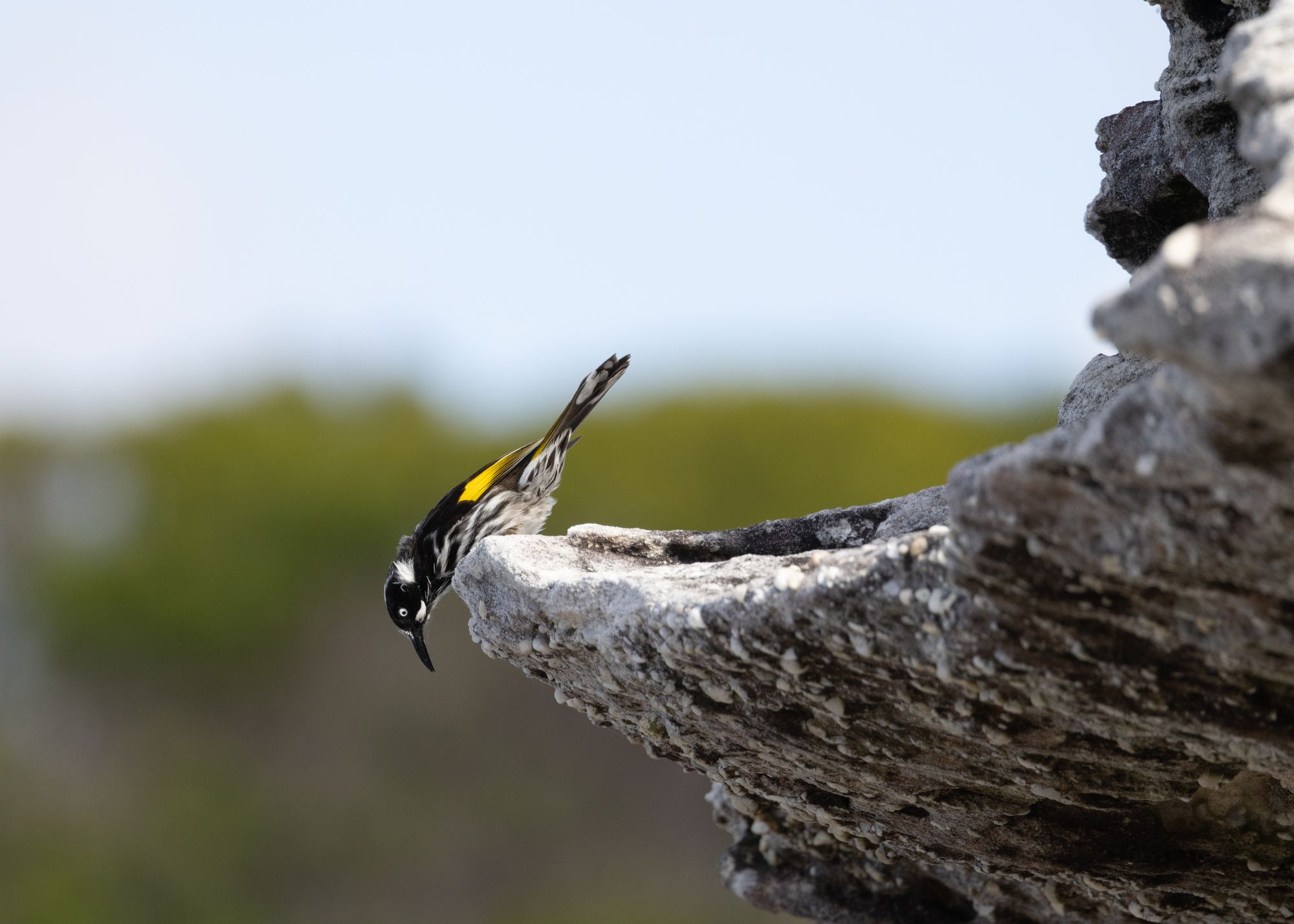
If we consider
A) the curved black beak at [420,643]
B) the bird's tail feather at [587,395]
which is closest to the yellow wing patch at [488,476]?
the bird's tail feather at [587,395]

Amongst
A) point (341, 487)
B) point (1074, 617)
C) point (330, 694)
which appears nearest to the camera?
point (1074, 617)

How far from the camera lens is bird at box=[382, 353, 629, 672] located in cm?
738

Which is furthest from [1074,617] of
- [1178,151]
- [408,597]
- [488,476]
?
[488,476]

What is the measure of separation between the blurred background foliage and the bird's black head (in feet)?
46.3

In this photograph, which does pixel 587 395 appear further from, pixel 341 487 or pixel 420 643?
pixel 341 487

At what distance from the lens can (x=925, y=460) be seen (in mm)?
25125

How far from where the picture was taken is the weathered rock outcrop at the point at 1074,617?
1.88m

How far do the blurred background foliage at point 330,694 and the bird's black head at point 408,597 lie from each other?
1410cm

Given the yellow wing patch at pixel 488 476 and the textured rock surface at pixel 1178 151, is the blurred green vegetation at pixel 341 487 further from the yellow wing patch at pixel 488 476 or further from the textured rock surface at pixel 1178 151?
the textured rock surface at pixel 1178 151

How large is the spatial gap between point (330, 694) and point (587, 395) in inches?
839

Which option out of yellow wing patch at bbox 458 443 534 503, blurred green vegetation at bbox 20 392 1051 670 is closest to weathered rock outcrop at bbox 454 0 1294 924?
yellow wing patch at bbox 458 443 534 503

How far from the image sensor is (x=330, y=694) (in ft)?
88.9

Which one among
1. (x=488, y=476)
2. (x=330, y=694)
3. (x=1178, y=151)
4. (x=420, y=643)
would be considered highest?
(x=1178, y=151)

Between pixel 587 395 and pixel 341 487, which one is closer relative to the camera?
pixel 587 395
